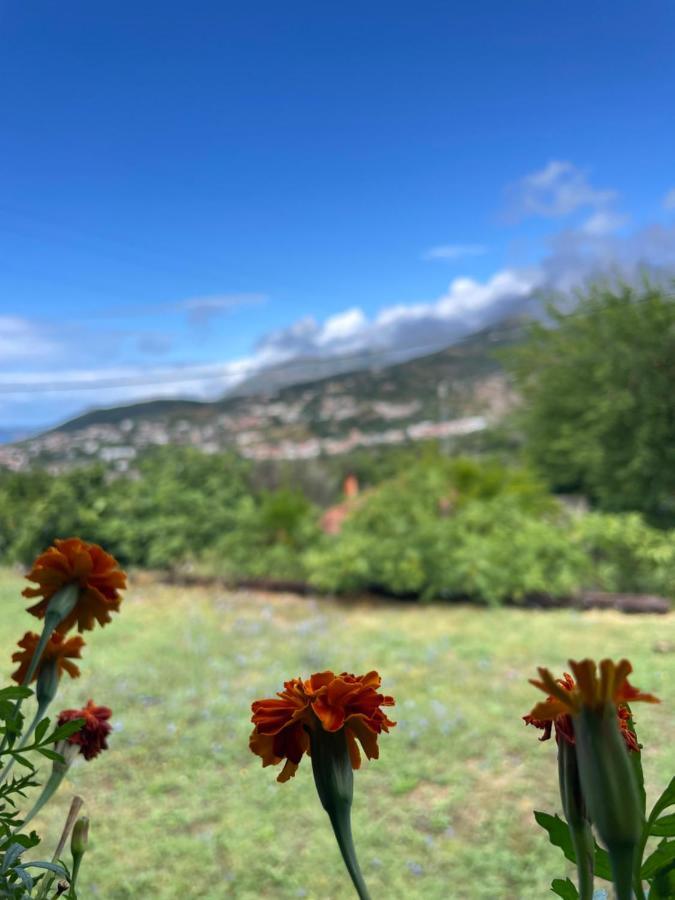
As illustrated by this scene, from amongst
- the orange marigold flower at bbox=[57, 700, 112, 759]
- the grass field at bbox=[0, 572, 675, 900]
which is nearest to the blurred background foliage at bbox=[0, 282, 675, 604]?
the grass field at bbox=[0, 572, 675, 900]

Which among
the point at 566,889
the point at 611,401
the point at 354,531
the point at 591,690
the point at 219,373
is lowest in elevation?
the point at 354,531

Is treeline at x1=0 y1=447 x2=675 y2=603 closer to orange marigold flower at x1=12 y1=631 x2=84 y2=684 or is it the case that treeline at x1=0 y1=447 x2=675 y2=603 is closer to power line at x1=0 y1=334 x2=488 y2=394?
power line at x1=0 y1=334 x2=488 y2=394

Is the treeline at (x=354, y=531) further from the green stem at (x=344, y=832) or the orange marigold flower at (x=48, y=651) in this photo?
the green stem at (x=344, y=832)

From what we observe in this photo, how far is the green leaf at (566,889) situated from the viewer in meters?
0.28

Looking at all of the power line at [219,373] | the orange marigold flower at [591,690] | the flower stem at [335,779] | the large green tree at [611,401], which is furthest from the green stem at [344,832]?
the large green tree at [611,401]

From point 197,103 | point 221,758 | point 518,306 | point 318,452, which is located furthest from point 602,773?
point 518,306

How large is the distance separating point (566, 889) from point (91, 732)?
0.84 feet

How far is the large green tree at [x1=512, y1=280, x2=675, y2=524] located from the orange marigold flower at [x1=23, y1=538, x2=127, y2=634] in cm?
398

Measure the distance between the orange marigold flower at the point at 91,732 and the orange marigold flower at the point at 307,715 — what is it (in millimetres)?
153

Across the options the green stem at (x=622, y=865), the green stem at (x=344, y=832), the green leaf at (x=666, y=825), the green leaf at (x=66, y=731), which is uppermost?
the green leaf at (x=66, y=731)

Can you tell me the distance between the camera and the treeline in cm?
271

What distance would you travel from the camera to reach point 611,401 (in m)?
4.12

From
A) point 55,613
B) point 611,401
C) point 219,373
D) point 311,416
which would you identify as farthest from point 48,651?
point 611,401

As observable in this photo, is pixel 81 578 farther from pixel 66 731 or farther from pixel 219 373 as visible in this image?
pixel 219 373
